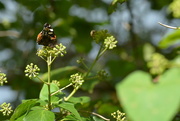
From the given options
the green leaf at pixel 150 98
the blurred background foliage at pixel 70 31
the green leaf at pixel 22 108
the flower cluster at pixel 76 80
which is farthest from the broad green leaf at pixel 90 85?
the green leaf at pixel 150 98

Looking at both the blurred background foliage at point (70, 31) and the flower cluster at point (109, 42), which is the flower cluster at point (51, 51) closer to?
the flower cluster at point (109, 42)

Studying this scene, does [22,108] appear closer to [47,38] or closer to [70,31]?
[47,38]

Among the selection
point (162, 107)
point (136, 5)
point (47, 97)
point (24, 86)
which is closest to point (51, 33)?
point (47, 97)

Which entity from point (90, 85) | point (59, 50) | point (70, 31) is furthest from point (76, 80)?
point (70, 31)

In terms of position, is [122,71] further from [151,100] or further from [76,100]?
[151,100]

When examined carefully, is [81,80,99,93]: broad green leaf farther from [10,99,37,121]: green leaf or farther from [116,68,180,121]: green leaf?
[116,68,180,121]: green leaf

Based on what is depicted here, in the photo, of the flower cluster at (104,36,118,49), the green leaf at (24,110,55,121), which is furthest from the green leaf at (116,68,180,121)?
the flower cluster at (104,36,118,49)
